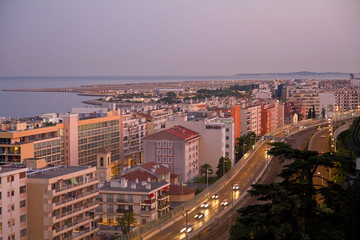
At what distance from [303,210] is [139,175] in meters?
11.4

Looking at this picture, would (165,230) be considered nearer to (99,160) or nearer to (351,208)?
(99,160)

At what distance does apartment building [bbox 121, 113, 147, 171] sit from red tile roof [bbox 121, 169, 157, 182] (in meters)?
9.71

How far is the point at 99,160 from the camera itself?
19.7 m

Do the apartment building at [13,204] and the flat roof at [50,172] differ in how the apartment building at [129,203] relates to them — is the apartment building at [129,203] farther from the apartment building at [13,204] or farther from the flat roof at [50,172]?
the apartment building at [13,204]

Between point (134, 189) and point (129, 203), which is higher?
point (134, 189)

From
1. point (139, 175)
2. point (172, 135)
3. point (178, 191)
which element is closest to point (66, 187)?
point (139, 175)

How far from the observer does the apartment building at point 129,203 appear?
17109 mm

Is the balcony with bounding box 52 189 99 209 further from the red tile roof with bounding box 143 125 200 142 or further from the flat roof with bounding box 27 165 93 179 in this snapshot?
the red tile roof with bounding box 143 125 200 142

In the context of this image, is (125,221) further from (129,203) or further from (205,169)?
(205,169)

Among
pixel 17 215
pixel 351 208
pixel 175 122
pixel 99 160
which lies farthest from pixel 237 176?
pixel 351 208

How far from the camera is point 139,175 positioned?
1986 cm

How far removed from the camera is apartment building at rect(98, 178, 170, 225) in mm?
17109

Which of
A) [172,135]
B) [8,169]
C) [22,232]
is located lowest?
[22,232]

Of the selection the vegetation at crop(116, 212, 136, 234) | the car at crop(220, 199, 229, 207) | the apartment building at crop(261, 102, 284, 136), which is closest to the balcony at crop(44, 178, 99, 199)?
the vegetation at crop(116, 212, 136, 234)
